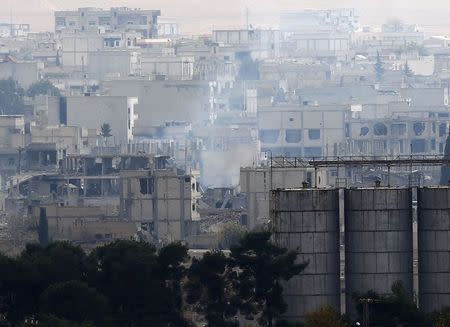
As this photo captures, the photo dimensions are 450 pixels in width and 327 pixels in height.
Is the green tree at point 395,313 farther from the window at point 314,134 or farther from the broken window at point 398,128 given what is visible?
the window at point 314,134

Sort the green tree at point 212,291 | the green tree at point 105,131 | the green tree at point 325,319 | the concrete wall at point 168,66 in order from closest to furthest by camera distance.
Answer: the green tree at point 325,319 → the green tree at point 212,291 → the green tree at point 105,131 → the concrete wall at point 168,66

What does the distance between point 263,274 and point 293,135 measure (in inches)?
2418

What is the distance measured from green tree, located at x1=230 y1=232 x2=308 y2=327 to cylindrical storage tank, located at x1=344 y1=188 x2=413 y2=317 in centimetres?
85

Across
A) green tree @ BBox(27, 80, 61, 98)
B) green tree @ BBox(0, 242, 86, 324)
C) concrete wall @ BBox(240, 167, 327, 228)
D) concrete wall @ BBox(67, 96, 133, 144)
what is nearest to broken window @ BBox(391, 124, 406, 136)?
concrete wall @ BBox(67, 96, 133, 144)

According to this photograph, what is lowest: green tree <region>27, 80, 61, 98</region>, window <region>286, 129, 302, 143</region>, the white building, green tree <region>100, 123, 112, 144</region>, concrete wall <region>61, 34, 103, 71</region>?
window <region>286, 129, 302, 143</region>

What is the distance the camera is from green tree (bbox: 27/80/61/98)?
121m

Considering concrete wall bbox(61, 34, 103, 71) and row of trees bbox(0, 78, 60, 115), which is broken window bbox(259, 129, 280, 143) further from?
concrete wall bbox(61, 34, 103, 71)

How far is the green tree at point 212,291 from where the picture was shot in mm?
44375

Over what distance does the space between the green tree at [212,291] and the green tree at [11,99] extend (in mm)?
69870

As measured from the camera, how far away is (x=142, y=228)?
71.3 meters

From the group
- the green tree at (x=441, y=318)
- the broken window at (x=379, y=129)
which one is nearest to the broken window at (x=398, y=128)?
the broken window at (x=379, y=129)

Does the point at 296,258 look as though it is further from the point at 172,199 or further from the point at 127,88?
the point at 127,88

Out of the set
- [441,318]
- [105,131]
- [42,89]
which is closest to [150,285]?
[441,318]

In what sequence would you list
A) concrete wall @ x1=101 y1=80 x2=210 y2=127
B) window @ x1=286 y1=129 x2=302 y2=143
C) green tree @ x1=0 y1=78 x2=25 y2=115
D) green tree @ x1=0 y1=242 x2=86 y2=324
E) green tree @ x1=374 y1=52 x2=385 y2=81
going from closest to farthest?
green tree @ x1=0 y1=242 x2=86 y2=324, window @ x1=286 y1=129 x2=302 y2=143, concrete wall @ x1=101 y1=80 x2=210 y2=127, green tree @ x1=0 y1=78 x2=25 y2=115, green tree @ x1=374 y1=52 x2=385 y2=81
